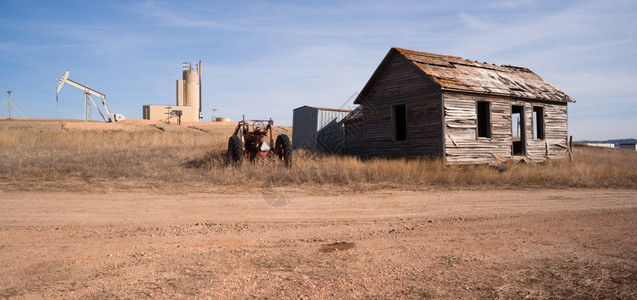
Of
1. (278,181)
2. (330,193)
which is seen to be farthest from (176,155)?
(330,193)

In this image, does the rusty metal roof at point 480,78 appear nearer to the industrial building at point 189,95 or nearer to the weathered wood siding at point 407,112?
the weathered wood siding at point 407,112

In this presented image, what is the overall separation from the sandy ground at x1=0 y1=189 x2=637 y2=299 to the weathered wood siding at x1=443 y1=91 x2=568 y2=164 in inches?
287

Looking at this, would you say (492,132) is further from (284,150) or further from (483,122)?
(284,150)

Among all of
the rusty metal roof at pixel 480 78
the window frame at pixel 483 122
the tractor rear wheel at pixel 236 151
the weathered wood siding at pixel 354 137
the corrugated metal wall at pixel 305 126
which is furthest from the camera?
the corrugated metal wall at pixel 305 126

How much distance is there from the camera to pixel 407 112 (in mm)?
16203

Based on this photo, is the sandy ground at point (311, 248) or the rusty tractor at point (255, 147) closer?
the sandy ground at point (311, 248)

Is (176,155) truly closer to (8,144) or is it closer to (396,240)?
(8,144)

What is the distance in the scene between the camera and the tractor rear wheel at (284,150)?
43.2 feet

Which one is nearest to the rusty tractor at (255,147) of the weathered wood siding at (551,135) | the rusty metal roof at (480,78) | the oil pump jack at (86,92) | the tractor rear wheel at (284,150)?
the tractor rear wheel at (284,150)

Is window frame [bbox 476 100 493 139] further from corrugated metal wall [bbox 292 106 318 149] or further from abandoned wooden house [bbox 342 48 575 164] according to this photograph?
corrugated metal wall [bbox 292 106 318 149]

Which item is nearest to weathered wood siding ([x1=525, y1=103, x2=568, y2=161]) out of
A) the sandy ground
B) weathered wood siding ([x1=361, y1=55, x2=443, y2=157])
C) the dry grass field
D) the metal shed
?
weathered wood siding ([x1=361, y1=55, x2=443, y2=157])

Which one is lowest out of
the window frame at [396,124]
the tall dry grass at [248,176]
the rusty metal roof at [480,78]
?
the tall dry grass at [248,176]

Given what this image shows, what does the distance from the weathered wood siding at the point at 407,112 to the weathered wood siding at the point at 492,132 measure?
0.51 metres

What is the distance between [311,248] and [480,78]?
14.3 meters
